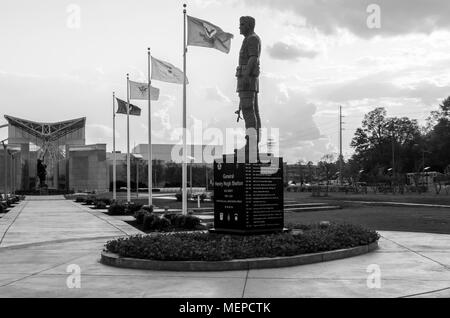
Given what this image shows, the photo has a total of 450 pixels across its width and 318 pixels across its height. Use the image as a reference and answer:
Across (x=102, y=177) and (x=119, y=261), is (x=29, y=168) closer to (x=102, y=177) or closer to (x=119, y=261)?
(x=102, y=177)

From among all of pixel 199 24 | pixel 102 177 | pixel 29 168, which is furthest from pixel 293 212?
pixel 29 168

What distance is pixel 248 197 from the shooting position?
14023mm

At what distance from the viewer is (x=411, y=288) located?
364 inches

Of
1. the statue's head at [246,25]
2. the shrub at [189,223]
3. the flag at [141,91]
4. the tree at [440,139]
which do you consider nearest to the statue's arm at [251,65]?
the statue's head at [246,25]

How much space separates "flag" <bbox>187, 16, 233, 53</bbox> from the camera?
67.1 feet

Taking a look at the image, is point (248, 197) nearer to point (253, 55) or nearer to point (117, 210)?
point (253, 55)

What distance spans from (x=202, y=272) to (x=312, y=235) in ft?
12.0

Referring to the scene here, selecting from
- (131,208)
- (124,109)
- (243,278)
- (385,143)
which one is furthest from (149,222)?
(385,143)

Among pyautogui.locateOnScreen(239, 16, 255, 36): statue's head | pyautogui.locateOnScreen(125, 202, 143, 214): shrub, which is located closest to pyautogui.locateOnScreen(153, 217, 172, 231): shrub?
pyautogui.locateOnScreen(239, 16, 255, 36): statue's head

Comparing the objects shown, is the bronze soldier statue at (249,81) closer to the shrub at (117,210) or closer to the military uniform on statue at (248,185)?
the military uniform on statue at (248,185)

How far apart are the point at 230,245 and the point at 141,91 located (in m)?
19.5

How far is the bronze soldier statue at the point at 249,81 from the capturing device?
51.4 feet

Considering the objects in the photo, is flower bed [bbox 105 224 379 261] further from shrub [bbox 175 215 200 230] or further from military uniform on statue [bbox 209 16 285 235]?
shrub [bbox 175 215 200 230]

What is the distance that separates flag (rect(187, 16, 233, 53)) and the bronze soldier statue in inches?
178
